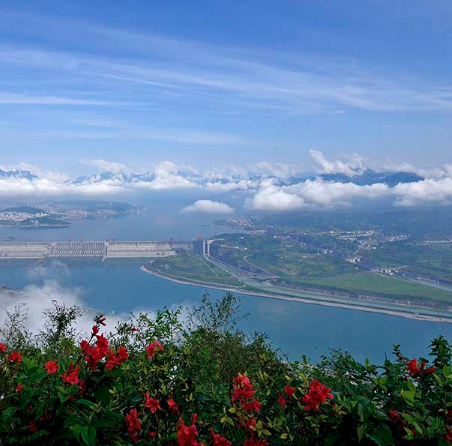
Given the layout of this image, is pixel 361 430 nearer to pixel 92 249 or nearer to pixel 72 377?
pixel 72 377

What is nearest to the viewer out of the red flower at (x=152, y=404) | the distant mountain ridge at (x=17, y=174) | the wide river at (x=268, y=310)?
the red flower at (x=152, y=404)

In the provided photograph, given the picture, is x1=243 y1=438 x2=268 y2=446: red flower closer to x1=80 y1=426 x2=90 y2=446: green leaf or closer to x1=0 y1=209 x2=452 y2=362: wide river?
x1=80 y1=426 x2=90 y2=446: green leaf

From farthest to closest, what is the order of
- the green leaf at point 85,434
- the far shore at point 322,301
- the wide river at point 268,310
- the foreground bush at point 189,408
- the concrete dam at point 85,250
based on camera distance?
1. the concrete dam at point 85,250
2. the far shore at point 322,301
3. the wide river at point 268,310
4. the foreground bush at point 189,408
5. the green leaf at point 85,434

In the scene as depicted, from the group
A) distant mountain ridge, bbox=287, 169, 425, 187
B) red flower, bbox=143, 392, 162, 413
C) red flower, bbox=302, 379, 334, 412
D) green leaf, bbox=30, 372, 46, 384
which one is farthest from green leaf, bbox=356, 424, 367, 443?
distant mountain ridge, bbox=287, 169, 425, 187

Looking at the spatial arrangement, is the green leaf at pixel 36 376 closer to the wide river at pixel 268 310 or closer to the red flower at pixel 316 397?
the red flower at pixel 316 397

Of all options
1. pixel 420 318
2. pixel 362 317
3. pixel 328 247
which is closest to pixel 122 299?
pixel 362 317

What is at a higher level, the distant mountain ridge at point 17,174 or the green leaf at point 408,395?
the distant mountain ridge at point 17,174

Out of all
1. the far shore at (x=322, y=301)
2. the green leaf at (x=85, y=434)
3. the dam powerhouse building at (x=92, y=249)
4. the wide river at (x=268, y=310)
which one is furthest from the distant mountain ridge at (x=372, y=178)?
the green leaf at (x=85, y=434)
